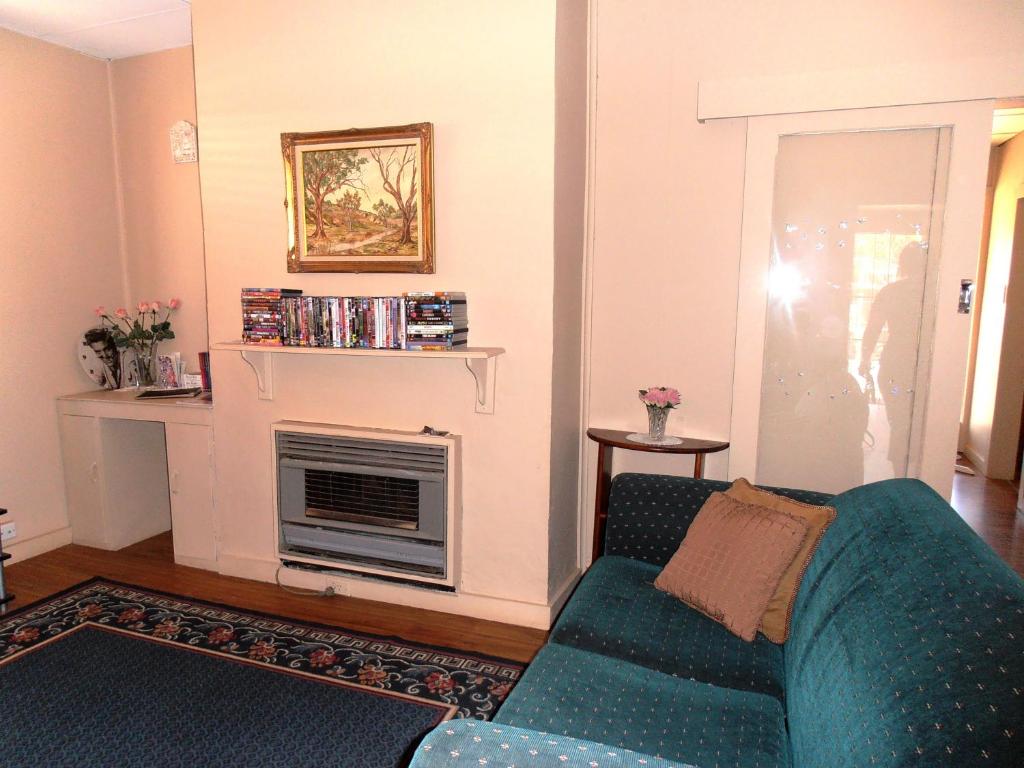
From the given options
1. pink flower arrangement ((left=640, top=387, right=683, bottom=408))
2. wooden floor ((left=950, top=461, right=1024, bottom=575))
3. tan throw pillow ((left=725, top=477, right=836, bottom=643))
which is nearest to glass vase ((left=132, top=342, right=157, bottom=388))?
pink flower arrangement ((left=640, top=387, right=683, bottom=408))

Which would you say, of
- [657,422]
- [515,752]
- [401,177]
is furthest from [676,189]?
[515,752]

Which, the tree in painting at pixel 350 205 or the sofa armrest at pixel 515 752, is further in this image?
the tree in painting at pixel 350 205

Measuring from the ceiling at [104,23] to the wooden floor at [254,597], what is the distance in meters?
2.77

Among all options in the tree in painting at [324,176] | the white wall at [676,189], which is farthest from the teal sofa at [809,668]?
the tree in painting at [324,176]

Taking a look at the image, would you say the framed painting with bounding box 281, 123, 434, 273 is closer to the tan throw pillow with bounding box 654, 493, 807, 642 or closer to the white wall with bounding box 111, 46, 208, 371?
the white wall with bounding box 111, 46, 208, 371

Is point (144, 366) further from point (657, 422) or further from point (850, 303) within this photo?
point (850, 303)

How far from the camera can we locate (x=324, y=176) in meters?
2.97

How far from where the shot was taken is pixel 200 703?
233 cm

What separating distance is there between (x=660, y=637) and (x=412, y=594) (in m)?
1.43

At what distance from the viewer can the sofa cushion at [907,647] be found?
3.18 feet

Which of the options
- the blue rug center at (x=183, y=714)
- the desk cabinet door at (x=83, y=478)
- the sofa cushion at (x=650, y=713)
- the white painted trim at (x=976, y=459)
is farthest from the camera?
the white painted trim at (x=976, y=459)

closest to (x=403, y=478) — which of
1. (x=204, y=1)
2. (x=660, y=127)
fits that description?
(x=660, y=127)

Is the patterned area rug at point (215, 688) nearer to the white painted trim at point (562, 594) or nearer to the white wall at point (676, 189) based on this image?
the white painted trim at point (562, 594)

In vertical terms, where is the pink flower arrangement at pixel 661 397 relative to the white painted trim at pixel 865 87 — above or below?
below
